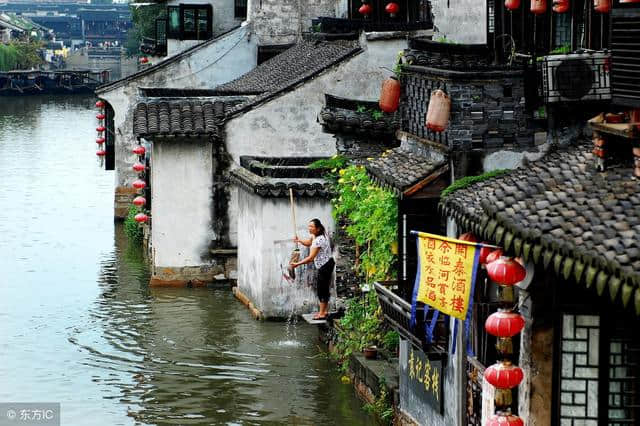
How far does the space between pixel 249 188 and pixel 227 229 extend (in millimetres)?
3635

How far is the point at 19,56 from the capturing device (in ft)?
353

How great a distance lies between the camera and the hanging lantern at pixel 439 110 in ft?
51.4

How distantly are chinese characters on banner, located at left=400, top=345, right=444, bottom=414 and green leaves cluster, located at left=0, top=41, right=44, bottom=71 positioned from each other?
8827 cm

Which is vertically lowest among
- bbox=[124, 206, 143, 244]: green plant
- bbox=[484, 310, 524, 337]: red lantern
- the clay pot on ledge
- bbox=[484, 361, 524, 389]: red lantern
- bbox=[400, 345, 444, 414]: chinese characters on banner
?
bbox=[124, 206, 143, 244]: green plant

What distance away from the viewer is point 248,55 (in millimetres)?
36469

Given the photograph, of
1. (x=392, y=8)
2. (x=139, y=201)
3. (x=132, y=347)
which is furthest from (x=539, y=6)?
(x=139, y=201)

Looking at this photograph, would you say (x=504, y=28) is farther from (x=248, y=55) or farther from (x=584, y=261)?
(x=248, y=55)

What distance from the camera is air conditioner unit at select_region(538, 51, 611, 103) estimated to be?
49.2ft

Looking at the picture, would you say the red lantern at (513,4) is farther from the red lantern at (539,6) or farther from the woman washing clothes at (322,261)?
the woman washing clothes at (322,261)

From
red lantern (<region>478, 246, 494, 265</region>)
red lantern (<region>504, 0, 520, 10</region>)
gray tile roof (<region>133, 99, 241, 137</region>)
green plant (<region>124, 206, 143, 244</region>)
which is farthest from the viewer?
green plant (<region>124, 206, 143, 244</region>)

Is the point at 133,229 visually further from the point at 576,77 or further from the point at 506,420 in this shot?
the point at 506,420

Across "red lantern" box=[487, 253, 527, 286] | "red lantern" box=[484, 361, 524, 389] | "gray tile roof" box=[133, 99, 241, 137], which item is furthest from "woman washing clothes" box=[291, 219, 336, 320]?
"red lantern" box=[487, 253, 527, 286]

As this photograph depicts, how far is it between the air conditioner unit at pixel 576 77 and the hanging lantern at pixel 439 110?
108 centimetres

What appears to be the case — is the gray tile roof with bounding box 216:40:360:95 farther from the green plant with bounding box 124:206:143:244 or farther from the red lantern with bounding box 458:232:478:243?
the red lantern with bounding box 458:232:478:243
